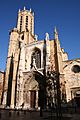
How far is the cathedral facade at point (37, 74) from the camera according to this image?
24.5m

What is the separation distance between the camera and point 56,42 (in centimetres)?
2781

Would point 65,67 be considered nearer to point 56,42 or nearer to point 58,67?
point 58,67

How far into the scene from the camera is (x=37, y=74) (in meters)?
27.3

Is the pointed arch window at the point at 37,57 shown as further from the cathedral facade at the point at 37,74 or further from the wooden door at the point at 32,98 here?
the wooden door at the point at 32,98

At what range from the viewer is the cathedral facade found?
2450cm

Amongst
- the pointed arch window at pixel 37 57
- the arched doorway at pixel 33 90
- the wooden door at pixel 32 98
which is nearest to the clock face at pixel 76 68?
the arched doorway at pixel 33 90

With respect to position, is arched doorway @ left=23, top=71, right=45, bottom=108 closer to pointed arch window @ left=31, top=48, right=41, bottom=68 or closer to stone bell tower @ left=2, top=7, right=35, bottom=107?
pointed arch window @ left=31, top=48, right=41, bottom=68

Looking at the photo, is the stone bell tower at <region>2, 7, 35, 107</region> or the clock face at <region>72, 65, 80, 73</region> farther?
the stone bell tower at <region>2, 7, 35, 107</region>

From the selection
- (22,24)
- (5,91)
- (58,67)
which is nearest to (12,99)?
(5,91)

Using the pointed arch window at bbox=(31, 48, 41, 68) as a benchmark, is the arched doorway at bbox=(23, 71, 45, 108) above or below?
below

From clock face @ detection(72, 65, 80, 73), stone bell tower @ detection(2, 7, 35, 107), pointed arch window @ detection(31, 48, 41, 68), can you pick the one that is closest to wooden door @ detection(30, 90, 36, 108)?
stone bell tower @ detection(2, 7, 35, 107)

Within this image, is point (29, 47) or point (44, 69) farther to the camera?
point (29, 47)

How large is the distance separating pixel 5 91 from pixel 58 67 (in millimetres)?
11014

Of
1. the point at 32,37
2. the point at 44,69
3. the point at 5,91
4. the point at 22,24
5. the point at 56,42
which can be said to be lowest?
the point at 5,91
